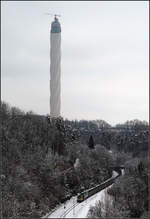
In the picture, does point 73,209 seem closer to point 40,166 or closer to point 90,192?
point 90,192

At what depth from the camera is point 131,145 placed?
51062 mm

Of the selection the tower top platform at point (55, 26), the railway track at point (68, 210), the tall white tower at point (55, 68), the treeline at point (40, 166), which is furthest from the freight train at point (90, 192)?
the tower top platform at point (55, 26)

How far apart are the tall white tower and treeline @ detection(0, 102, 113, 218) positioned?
23.4 metres

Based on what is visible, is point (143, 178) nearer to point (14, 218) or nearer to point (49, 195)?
point (49, 195)

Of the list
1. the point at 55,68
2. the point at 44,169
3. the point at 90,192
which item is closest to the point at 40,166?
the point at 44,169

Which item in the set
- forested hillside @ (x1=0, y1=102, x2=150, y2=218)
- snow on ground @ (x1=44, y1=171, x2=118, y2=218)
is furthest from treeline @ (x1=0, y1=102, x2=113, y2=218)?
snow on ground @ (x1=44, y1=171, x2=118, y2=218)

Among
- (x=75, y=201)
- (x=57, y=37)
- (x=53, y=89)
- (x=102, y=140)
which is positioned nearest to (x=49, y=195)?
(x=75, y=201)

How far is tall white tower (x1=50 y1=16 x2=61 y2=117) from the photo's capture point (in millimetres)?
63344

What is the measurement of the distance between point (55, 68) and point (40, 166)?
4080 cm

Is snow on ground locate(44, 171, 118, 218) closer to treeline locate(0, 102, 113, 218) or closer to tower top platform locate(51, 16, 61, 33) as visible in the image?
treeline locate(0, 102, 113, 218)

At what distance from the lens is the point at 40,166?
2736 centimetres

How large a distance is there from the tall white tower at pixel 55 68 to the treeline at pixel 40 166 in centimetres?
2340

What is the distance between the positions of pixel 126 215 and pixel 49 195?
7.04 metres

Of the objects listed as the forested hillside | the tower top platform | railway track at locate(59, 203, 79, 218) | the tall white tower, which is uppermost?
the tower top platform
